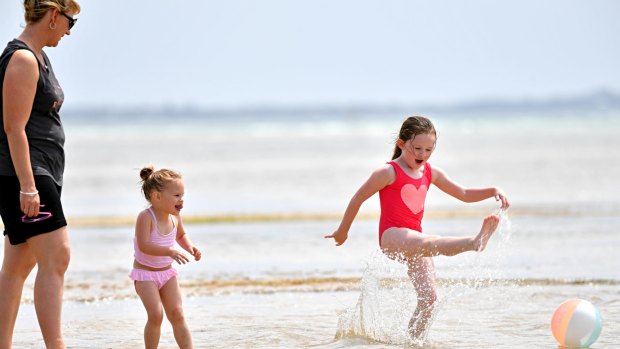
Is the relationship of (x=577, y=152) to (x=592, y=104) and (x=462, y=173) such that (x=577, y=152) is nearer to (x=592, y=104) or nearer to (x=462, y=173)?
(x=462, y=173)

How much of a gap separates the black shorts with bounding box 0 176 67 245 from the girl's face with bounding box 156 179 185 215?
0.80 meters

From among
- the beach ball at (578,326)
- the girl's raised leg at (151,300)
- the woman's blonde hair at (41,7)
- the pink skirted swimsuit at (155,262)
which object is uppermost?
the woman's blonde hair at (41,7)

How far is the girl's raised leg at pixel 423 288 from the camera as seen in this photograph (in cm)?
751

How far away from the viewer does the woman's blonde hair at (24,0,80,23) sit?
20.3 feet

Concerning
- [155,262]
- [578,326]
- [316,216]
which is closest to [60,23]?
[155,262]

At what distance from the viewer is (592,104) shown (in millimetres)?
198875

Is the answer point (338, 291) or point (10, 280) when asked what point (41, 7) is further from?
point (338, 291)

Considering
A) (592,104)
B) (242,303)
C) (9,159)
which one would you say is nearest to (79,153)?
(242,303)

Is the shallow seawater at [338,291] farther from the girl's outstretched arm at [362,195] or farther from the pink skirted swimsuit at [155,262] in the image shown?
the pink skirted swimsuit at [155,262]

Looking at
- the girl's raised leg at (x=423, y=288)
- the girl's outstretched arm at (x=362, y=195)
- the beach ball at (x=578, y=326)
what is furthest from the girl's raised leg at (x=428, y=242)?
the beach ball at (x=578, y=326)

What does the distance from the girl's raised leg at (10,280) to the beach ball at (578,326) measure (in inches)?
138

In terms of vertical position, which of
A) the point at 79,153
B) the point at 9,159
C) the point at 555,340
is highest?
the point at 79,153

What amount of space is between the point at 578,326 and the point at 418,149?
1615 mm

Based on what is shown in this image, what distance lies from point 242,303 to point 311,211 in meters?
8.98
